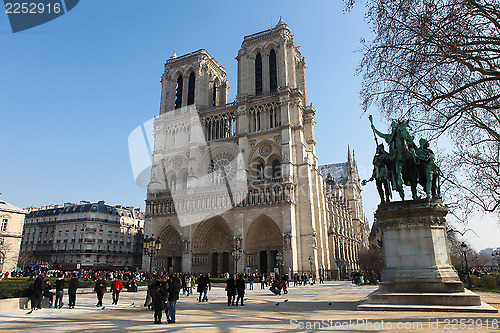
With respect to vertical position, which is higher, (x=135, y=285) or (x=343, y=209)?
(x=343, y=209)

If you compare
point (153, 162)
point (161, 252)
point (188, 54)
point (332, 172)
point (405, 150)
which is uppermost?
point (188, 54)

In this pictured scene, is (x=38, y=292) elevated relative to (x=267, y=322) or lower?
elevated

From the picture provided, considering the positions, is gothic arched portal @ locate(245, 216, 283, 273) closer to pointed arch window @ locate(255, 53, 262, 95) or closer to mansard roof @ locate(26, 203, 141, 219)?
pointed arch window @ locate(255, 53, 262, 95)

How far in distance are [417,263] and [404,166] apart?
9.44 feet

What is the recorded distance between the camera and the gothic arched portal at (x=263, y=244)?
29375 millimetres

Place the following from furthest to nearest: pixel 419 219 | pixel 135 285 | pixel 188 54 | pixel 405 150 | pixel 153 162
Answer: pixel 188 54 → pixel 153 162 → pixel 135 285 → pixel 405 150 → pixel 419 219

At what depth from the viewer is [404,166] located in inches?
408

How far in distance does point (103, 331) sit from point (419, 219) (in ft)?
25.9

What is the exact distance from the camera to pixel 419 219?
922 centimetres

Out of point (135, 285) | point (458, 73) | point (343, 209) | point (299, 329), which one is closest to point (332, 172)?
point (343, 209)

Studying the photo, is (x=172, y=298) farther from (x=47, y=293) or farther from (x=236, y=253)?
(x=236, y=253)

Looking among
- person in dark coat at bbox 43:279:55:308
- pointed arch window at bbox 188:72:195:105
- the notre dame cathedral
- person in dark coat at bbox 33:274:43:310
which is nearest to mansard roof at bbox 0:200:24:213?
the notre dame cathedral

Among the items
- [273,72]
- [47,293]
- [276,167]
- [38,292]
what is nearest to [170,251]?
[276,167]

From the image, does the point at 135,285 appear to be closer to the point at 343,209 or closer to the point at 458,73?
the point at 458,73
